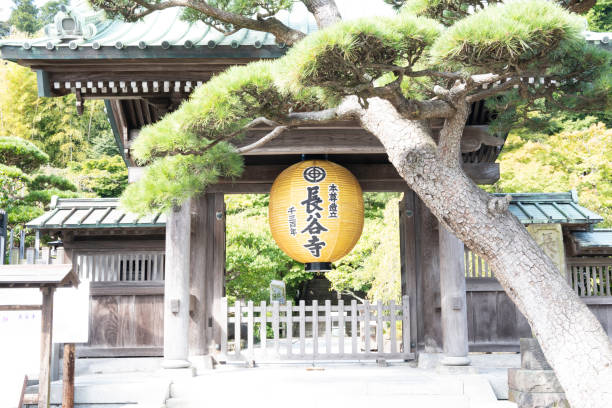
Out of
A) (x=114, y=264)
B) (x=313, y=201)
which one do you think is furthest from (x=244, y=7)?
(x=114, y=264)

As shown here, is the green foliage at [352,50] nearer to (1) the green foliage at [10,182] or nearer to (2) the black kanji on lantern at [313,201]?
(2) the black kanji on lantern at [313,201]

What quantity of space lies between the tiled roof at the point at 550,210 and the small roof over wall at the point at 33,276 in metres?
6.00

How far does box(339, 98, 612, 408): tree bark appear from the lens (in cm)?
398

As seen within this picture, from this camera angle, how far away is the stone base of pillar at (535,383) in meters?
5.57

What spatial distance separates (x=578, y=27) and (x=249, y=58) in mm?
3621

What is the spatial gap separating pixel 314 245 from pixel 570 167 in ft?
36.7

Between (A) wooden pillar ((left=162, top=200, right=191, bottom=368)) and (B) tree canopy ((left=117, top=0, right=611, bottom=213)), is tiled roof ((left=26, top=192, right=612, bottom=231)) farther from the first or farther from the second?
(B) tree canopy ((left=117, top=0, right=611, bottom=213))

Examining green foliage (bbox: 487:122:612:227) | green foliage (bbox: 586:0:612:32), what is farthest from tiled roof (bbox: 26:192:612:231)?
green foliage (bbox: 586:0:612:32)

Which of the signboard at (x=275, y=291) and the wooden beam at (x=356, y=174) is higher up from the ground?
the wooden beam at (x=356, y=174)

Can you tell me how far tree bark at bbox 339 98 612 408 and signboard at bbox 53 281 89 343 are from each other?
3.09m

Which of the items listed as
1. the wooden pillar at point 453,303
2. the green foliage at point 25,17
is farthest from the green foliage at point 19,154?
the green foliage at point 25,17

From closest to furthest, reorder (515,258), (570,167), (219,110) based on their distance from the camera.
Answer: (515,258), (219,110), (570,167)

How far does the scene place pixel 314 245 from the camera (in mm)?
7129

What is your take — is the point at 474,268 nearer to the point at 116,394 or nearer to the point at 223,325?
the point at 223,325
